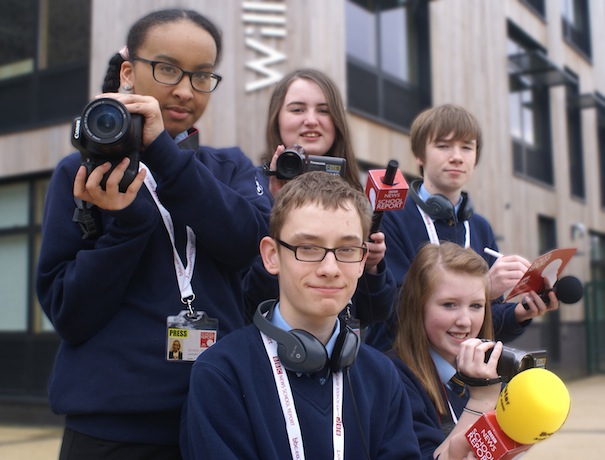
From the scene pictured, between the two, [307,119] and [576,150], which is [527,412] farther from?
[576,150]

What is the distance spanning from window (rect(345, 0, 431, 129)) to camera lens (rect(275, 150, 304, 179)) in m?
8.28

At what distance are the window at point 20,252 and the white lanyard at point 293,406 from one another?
9.55 meters

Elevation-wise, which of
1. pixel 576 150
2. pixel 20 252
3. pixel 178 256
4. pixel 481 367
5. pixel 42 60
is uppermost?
pixel 576 150

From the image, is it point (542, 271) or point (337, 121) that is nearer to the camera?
point (542, 271)

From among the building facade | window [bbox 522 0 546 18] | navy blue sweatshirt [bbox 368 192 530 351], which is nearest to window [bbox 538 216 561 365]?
the building facade

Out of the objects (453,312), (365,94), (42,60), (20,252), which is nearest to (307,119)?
(453,312)

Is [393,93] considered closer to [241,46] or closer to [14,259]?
[241,46]

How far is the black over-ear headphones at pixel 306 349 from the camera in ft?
6.56

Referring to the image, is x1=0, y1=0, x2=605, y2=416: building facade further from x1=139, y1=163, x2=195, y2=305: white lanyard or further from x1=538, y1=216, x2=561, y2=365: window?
x1=139, y1=163, x2=195, y2=305: white lanyard

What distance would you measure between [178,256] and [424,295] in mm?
1108

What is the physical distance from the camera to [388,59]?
12.4 metres

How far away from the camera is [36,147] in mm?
10750

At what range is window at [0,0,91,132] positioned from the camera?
1070 cm

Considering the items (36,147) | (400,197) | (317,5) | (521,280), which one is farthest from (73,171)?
(36,147)
